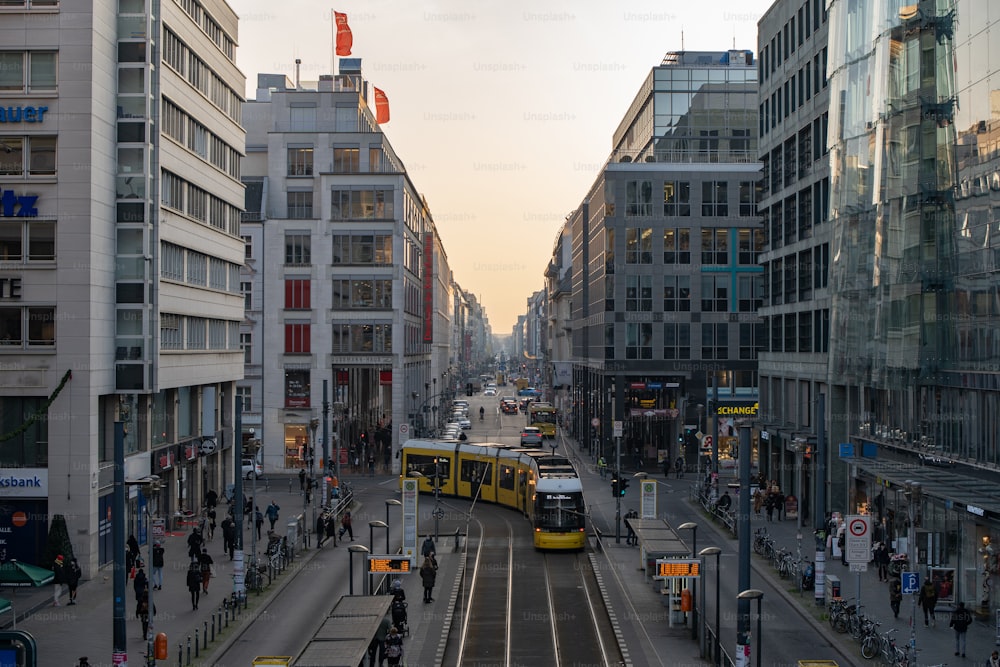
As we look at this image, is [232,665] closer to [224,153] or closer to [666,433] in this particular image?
[224,153]

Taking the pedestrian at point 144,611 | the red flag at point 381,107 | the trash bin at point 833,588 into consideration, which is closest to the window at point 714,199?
the red flag at point 381,107

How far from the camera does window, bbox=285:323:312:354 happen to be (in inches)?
2936

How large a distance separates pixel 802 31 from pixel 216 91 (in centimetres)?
3152

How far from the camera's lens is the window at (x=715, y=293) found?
76.9 meters

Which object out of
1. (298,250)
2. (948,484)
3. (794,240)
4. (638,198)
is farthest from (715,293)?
(948,484)

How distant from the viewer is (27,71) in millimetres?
38062

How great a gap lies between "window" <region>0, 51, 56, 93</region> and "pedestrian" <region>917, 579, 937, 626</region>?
34.7m

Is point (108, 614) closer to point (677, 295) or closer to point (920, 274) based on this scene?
point (920, 274)

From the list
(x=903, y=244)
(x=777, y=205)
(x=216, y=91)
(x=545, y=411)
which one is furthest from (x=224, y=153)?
(x=545, y=411)

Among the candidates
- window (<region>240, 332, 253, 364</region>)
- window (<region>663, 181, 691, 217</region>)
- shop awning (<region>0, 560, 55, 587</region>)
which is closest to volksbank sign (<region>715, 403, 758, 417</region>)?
window (<region>663, 181, 691, 217</region>)

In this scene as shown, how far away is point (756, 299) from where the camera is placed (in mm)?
77062

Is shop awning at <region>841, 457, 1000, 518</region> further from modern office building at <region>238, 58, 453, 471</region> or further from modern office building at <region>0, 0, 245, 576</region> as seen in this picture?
modern office building at <region>238, 58, 453, 471</region>

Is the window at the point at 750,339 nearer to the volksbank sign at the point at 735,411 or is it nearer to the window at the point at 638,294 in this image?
the volksbank sign at the point at 735,411

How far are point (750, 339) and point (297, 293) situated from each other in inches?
1342
